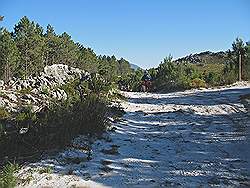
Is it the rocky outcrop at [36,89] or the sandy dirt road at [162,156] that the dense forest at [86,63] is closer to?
the rocky outcrop at [36,89]

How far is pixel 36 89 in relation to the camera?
1212cm

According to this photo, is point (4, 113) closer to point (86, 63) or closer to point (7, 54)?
point (7, 54)

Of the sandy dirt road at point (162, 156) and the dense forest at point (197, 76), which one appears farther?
the dense forest at point (197, 76)

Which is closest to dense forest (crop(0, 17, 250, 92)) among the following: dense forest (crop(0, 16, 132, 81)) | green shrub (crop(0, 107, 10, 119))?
dense forest (crop(0, 16, 132, 81))

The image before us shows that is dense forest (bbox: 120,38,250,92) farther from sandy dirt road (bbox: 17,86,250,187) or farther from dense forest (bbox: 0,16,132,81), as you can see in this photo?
sandy dirt road (bbox: 17,86,250,187)

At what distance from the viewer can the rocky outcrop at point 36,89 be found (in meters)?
10.4

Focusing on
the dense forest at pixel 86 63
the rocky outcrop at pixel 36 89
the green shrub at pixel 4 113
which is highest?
the dense forest at pixel 86 63

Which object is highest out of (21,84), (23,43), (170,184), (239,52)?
(23,43)

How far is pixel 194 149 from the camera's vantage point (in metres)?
8.13

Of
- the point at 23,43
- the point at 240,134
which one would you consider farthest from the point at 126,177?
the point at 23,43

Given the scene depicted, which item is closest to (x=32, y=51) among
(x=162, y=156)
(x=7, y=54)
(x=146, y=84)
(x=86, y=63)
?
(x=7, y=54)

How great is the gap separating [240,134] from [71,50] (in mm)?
60054

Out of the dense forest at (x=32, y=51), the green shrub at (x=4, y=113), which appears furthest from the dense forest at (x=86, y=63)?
the green shrub at (x=4, y=113)

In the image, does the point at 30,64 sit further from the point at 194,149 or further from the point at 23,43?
the point at 194,149
